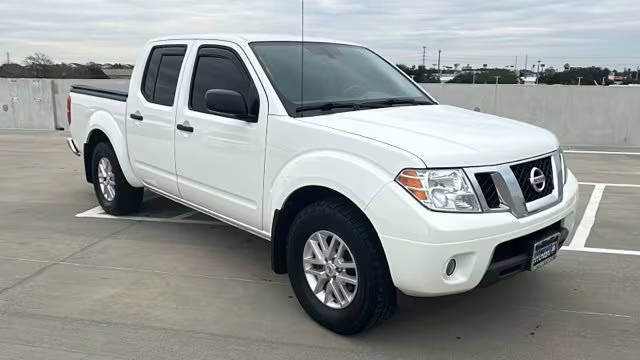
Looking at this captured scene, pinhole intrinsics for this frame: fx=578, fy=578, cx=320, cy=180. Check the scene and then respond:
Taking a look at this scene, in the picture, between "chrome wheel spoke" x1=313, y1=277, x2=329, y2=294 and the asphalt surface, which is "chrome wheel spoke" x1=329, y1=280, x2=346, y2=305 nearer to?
"chrome wheel spoke" x1=313, y1=277, x2=329, y2=294

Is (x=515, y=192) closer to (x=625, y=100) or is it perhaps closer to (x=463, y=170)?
(x=463, y=170)

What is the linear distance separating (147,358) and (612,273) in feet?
12.0

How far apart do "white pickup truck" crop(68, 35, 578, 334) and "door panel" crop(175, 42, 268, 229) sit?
1 centimetres

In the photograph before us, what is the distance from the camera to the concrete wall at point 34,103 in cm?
1697

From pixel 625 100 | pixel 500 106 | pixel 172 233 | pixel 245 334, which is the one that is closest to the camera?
pixel 245 334

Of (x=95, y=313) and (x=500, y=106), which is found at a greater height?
(x=500, y=106)

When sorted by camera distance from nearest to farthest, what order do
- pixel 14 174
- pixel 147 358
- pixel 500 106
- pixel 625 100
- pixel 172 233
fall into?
1. pixel 147 358
2. pixel 172 233
3. pixel 14 174
4. pixel 625 100
5. pixel 500 106

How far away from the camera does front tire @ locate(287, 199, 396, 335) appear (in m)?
3.25

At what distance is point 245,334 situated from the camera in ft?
12.0

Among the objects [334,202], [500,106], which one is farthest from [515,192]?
[500,106]

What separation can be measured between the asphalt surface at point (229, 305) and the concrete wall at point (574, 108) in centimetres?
807

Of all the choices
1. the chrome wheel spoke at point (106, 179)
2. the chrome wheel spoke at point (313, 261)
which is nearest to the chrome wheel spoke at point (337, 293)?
the chrome wheel spoke at point (313, 261)

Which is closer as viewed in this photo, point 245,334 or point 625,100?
point 245,334

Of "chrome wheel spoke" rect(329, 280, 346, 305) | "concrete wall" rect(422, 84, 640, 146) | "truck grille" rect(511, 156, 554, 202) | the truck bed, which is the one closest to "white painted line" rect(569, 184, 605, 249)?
"truck grille" rect(511, 156, 554, 202)
